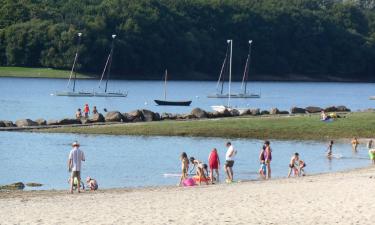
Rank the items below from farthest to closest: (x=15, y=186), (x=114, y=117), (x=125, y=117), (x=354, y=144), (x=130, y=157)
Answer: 1. (x=125, y=117)
2. (x=114, y=117)
3. (x=354, y=144)
4. (x=130, y=157)
5. (x=15, y=186)

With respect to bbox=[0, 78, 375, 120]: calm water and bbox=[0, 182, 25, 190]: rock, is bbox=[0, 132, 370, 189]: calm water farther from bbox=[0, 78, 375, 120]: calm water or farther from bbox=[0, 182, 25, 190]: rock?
bbox=[0, 78, 375, 120]: calm water

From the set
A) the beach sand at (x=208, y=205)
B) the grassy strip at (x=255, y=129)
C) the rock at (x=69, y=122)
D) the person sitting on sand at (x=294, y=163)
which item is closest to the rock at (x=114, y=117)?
the rock at (x=69, y=122)

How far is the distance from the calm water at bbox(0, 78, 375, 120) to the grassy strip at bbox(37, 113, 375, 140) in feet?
74.4

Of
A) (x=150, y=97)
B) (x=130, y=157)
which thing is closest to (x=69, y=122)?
(x=130, y=157)

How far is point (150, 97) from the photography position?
382 feet

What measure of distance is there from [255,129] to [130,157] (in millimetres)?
10937

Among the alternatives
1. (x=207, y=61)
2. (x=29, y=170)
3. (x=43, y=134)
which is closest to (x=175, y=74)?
(x=207, y=61)

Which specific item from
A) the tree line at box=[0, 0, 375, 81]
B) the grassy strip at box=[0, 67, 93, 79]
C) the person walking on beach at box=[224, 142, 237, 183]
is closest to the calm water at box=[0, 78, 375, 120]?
the grassy strip at box=[0, 67, 93, 79]

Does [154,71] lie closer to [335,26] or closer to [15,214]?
[335,26]

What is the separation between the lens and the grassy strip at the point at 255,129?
2115 inches

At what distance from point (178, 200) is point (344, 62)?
6006 inches

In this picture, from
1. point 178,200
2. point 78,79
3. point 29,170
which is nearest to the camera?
point 178,200

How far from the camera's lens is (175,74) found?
16525cm

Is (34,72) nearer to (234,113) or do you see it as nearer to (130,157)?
(234,113)
